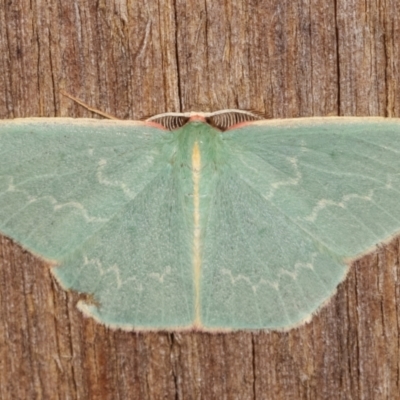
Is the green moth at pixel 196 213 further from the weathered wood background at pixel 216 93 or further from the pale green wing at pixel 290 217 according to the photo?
the weathered wood background at pixel 216 93

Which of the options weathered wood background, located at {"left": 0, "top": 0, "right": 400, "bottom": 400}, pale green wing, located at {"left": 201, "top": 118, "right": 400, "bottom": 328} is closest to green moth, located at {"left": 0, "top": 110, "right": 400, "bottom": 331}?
pale green wing, located at {"left": 201, "top": 118, "right": 400, "bottom": 328}

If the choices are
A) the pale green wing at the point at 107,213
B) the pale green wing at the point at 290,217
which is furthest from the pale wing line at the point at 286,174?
the pale green wing at the point at 107,213

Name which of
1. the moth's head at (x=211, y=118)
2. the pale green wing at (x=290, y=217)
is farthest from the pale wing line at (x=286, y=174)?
the moth's head at (x=211, y=118)

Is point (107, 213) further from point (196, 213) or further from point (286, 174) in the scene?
point (286, 174)

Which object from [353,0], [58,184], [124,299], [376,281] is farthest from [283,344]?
[353,0]

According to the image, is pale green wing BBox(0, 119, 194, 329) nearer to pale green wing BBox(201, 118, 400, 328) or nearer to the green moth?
the green moth

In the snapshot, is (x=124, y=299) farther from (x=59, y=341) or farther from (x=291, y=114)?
(x=291, y=114)

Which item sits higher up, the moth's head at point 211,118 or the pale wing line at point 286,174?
the moth's head at point 211,118

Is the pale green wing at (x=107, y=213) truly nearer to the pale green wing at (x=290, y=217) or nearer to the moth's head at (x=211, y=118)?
the moth's head at (x=211, y=118)
